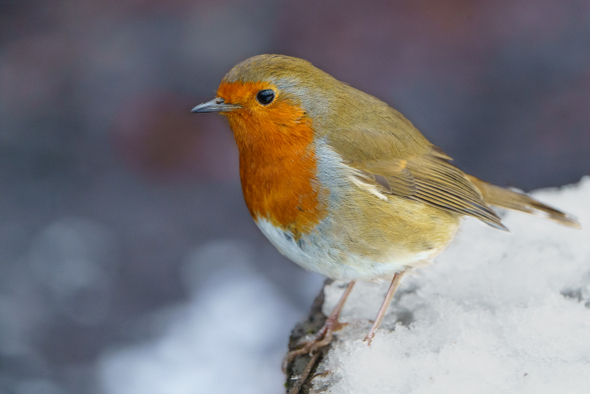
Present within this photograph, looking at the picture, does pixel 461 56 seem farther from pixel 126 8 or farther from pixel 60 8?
pixel 60 8

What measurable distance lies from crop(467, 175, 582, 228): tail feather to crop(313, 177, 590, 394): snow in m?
0.13

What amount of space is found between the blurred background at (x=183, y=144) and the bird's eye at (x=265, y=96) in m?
1.87

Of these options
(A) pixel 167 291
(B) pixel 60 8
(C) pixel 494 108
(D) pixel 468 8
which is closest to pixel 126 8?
(B) pixel 60 8

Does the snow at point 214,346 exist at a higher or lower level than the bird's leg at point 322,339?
higher

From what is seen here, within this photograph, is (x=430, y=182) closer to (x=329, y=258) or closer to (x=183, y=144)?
(x=329, y=258)

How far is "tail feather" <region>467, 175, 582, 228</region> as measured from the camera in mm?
2684

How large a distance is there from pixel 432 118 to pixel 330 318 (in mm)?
2555

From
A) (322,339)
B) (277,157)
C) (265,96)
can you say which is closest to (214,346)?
(322,339)

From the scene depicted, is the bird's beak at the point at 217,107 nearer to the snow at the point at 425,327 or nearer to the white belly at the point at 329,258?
the white belly at the point at 329,258

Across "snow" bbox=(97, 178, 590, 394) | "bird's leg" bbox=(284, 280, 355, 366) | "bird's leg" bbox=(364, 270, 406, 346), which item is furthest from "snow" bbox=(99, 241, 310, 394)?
"bird's leg" bbox=(364, 270, 406, 346)

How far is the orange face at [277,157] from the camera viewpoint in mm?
2127

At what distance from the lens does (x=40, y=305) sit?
411 centimetres

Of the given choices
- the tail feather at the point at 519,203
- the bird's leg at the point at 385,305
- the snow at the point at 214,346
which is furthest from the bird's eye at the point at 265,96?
the snow at the point at 214,346

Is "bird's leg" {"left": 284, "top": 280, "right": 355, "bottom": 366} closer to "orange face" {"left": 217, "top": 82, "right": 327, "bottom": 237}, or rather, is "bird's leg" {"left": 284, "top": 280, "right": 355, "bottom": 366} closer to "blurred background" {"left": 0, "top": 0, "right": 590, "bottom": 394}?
"orange face" {"left": 217, "top": 82, "right": 327, "bottom": 237}
